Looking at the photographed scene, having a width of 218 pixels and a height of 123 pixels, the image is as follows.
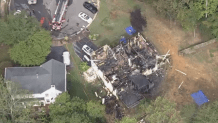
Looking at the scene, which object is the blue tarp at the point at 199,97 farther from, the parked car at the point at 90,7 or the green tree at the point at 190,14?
the parked car at the point at 90,7

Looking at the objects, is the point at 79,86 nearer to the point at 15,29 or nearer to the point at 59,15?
the point at 15,29

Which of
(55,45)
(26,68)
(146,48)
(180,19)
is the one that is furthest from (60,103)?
(180,19)

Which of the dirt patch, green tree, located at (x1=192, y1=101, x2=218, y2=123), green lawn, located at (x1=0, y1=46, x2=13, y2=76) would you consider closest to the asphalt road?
green lawn, located at (x1=0, y1=46, x2=13, y2=76)

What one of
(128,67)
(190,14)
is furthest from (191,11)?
(128,67)

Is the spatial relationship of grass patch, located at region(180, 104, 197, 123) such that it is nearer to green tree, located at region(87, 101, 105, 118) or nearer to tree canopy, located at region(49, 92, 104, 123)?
tree canopy, located at region(49, 92, 104, 123)

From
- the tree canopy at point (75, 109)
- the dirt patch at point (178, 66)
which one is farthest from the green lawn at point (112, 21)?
the tree canopy at point (75, 109)
